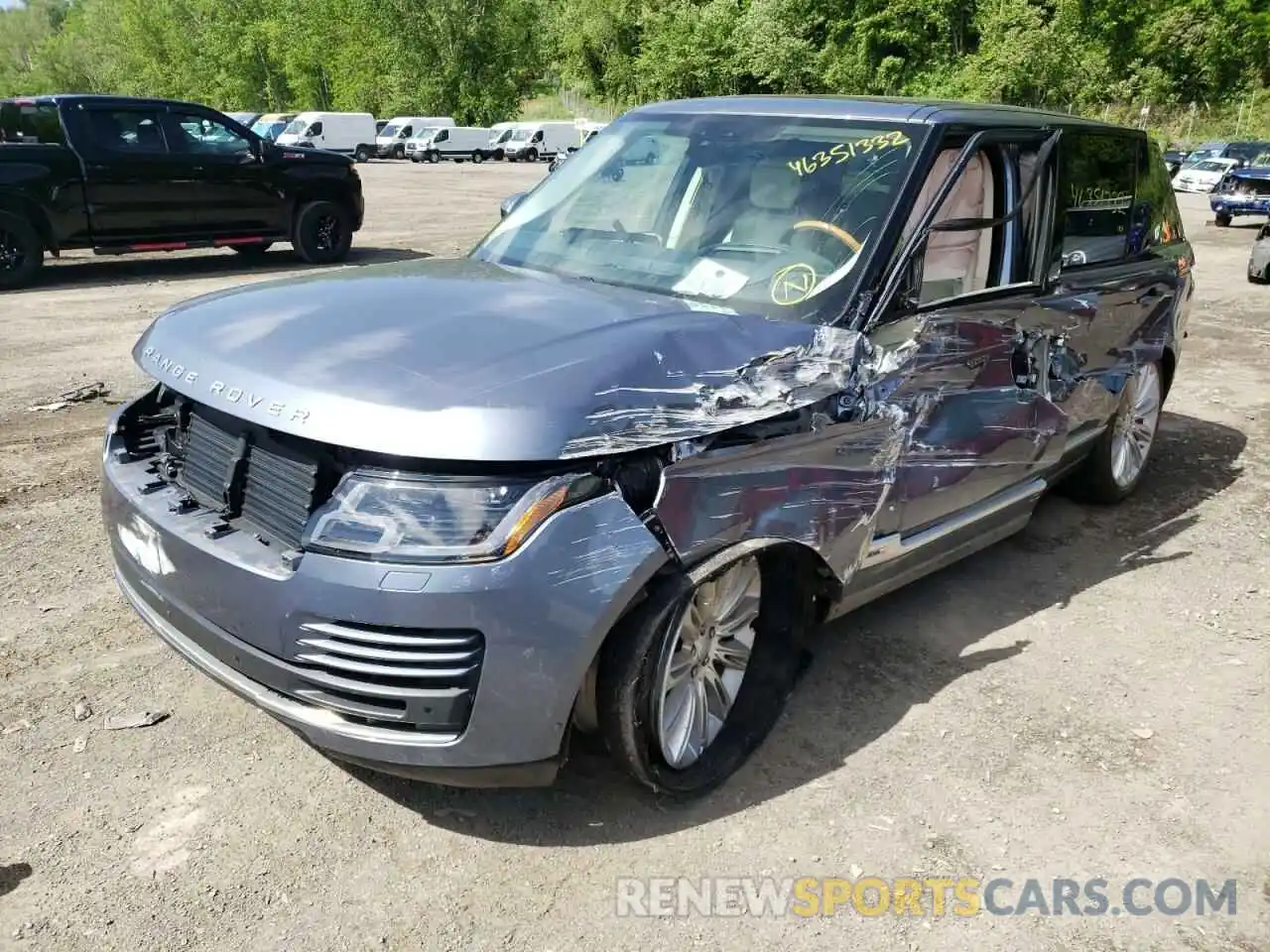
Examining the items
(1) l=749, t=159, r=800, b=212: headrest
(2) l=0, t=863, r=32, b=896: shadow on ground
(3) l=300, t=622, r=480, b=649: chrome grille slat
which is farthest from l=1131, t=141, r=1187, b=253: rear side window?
(2) l=0, t=863, r=32, b=896: shadow on ground

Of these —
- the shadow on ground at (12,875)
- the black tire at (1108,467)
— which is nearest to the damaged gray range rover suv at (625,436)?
the shadow on ground at (12,875)

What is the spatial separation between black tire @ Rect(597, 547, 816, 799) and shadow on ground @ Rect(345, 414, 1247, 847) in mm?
98

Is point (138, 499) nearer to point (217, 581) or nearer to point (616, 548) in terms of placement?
point (217, 581)

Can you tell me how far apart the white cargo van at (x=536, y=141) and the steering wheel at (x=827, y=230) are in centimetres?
4908

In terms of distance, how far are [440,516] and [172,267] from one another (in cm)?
1196

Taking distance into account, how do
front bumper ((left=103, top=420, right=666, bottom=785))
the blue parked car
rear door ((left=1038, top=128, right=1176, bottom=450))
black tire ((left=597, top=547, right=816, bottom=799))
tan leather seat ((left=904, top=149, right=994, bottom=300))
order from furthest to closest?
the blue parked car → rear door ((left=1038, top=128, right=1176, bottom=450)) → tan leather seat ((left=904, top=149, right=994, bottom=300)) → black tire ((left=597, top=547, right=816, bottom=799)) → front bumper ((left=103, top=420, right=666, bottom=785))

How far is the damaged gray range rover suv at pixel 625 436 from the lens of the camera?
7.85 ft

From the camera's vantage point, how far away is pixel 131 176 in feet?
36.7

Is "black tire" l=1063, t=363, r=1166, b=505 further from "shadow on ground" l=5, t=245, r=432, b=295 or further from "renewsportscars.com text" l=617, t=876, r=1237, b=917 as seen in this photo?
"shadow on ground" l=5, t=245, r=432, b=295

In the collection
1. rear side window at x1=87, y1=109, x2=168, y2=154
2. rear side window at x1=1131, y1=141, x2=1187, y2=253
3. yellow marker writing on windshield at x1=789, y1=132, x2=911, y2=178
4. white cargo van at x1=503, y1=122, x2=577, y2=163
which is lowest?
white cargo van at x1=503, y1=122, x2=577, y2=163

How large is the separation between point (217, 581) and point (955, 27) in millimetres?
50416

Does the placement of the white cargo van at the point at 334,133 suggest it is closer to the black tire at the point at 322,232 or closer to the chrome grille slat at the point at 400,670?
the black tire at the point at 322,232

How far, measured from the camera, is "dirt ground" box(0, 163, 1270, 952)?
99.0 inches

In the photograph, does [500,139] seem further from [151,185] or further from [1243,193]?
[151,185]
